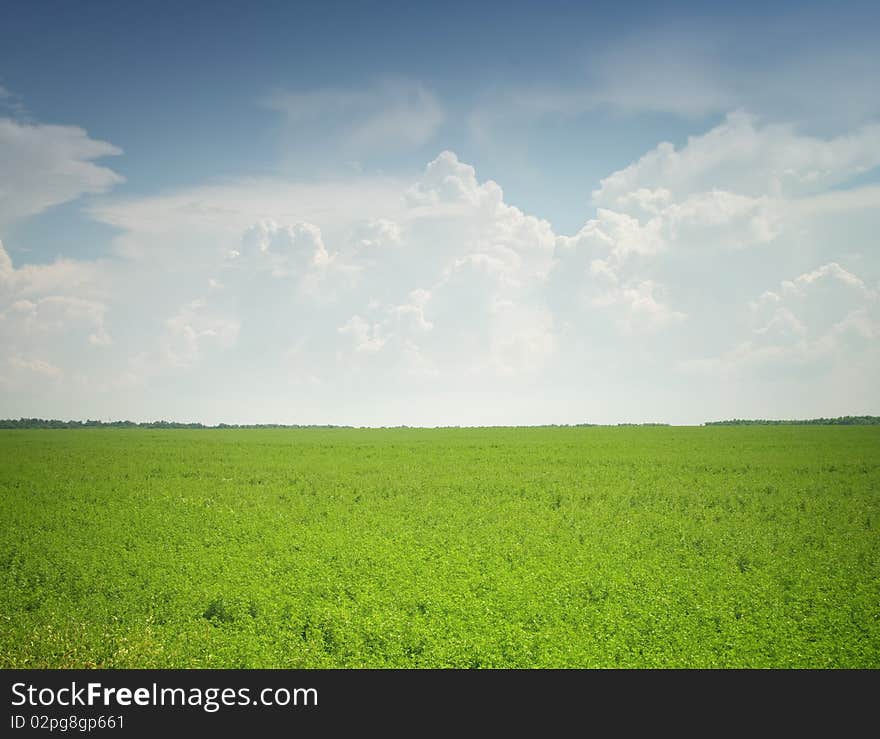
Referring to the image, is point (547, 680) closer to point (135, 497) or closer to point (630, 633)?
point (630, 633)

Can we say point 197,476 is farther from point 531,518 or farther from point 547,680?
point 547,680

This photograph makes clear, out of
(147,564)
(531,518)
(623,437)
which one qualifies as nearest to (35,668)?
(147,564)

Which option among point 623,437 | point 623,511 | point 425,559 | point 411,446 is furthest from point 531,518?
point 623,437

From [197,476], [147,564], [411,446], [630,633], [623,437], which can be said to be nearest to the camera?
[630,633]

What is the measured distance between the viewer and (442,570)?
52.1 ft

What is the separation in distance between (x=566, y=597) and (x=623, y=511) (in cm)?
968

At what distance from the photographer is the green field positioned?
39.2 ft

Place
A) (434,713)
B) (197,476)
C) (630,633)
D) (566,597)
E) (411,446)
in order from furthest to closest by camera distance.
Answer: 1. (411,446)
2. (197,476)
3. (566,597)
4. (630,633)
5. (434,713)

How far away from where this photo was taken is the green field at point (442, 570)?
1194 cm

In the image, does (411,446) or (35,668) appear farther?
(411,446)

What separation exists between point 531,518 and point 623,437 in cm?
3500

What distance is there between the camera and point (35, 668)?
1124cm

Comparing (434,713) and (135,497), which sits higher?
(135,497)

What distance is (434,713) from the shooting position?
1017 cm
